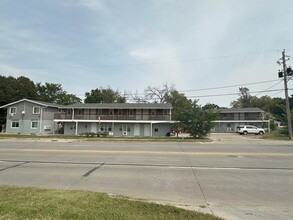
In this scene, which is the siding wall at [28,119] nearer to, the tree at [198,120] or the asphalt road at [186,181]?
the tree at [198,120]

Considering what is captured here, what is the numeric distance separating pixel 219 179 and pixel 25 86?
6540 cm

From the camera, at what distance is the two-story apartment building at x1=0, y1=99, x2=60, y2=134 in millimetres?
A: 45250

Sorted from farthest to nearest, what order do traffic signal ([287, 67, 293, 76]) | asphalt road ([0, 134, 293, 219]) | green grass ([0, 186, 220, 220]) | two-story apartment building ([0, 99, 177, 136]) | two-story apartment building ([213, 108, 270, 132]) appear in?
1. two-story apartment building ([213, 108, 270, 132])
2. two-story apartment building ([0, 99, 177, 136])
3. traffic signal ([287, 67, 293, 76])
4. asphalt road ([0, 134, 293, 219])
5. green grass ([0, 186, 220, 220])

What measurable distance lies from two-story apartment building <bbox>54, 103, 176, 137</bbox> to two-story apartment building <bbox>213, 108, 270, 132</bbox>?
21923 mm

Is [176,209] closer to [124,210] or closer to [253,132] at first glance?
[124,210]

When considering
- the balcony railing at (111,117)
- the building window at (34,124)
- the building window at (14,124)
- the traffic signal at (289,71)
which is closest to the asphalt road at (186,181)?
the traffic signal at (289,71)

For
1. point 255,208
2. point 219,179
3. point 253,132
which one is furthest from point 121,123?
point 255,208

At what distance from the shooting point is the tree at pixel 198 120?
33.6 meters

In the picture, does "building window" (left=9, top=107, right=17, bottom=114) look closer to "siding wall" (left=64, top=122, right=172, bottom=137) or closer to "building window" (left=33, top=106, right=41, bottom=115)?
"building window" (left=33, top=106, right=41, bottom=115)

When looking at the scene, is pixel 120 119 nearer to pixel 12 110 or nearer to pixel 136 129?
pixel 136 129

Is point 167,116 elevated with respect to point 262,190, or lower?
elevated

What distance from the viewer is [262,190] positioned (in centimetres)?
783

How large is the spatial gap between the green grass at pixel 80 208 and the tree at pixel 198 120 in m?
28.6

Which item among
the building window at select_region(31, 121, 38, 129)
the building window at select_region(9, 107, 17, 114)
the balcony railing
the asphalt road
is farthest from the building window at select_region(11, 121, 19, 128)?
the asphalt road
